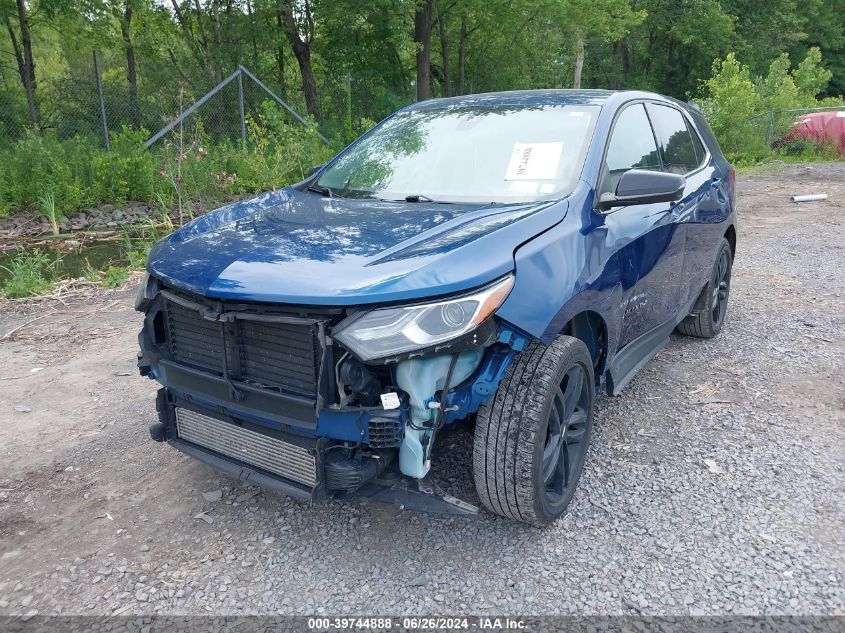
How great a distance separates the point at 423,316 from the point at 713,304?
3.48 meters

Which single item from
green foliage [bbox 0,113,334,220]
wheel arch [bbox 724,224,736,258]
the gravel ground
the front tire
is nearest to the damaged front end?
the front tire

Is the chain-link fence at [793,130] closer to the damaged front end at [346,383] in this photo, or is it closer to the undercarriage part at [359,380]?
the damaged front end at [346,383]

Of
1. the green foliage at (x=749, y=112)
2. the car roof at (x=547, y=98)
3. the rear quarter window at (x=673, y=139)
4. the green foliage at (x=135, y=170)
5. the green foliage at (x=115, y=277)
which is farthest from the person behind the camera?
the green foliage at (x=749, y=112)

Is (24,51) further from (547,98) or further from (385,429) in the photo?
(385,429)

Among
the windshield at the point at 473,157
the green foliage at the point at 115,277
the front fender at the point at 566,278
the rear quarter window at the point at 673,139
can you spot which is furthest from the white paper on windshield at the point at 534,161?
the green foliage at the point at 115,277

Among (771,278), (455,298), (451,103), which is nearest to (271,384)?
(455,298)

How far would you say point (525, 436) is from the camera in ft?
7.98

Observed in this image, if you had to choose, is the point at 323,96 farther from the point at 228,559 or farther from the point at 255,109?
the point at 228,559

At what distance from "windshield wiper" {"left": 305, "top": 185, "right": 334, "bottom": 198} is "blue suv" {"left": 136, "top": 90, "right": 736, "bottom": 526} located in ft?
0.18

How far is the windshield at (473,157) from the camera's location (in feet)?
10.4

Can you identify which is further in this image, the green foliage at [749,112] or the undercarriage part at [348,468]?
the green foliage at [749,112]

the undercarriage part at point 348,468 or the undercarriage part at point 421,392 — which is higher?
the undercarriage part at point 421,392

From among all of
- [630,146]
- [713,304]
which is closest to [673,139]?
[630,146]

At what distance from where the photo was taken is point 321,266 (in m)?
2.38
